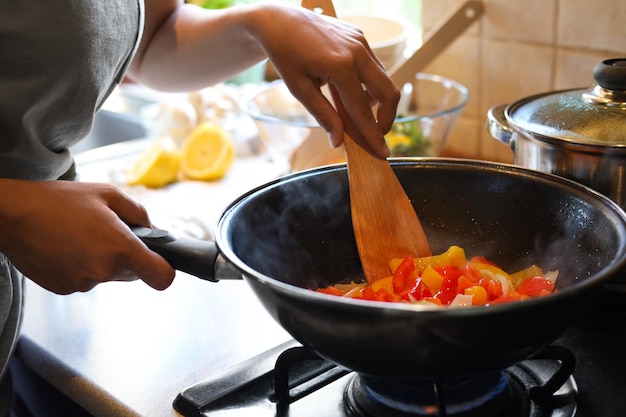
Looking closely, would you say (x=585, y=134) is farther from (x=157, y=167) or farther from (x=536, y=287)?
(x=157, y=167)

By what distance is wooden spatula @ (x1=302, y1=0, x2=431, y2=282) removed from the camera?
2.73 feet

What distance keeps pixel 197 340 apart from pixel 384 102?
13.6 inches

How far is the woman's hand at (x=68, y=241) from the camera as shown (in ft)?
2.23

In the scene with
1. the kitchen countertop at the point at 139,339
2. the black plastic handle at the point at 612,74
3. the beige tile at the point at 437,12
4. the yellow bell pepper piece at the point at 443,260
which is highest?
the black plastic handle at the point at 612,74

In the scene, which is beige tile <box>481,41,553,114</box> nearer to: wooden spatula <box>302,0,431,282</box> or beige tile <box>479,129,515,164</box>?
beige tile <box>479,129,515,164</box>

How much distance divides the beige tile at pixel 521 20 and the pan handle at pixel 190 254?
0.84 meters

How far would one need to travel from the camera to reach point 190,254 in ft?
2.26

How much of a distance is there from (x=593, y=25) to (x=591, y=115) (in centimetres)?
50

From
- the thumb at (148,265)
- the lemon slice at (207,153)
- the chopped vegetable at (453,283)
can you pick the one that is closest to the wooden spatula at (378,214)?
the chopped vegetable at (453,283)

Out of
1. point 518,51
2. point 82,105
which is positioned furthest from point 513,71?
point 82,105

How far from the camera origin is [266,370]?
786mm

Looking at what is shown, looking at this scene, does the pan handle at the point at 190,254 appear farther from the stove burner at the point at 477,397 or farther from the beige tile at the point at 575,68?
the beige tile at the point at 575,68

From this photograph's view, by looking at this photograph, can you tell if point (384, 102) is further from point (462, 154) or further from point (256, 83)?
point (256, 83)

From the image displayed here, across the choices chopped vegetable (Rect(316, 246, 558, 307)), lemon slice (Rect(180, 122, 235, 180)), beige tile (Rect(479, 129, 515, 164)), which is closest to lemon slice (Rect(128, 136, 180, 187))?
lemon slice (Rect(180, 122, 235, 180))
